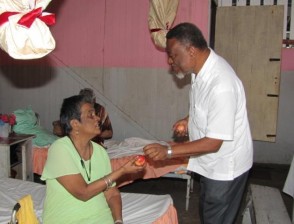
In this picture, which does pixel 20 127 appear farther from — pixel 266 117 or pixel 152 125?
pixel 266 117

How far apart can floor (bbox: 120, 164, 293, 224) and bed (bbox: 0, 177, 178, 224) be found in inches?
42.7

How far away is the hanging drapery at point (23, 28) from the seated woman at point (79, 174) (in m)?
0.79

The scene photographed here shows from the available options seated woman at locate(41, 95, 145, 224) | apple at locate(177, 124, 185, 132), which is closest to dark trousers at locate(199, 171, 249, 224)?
apple at locate(177, 124, 185, 132)

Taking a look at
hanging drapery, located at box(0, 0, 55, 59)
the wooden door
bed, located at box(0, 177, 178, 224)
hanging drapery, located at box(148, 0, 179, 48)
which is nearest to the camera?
hanging drapery, located at box(0, 0, 55, 59)

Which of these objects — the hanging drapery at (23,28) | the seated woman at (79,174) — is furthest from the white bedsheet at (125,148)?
the hanging drapery at (23,28)

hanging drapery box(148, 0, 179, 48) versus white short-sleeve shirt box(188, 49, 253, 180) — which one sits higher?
hanging drapery box(148, 0, 179, 48)

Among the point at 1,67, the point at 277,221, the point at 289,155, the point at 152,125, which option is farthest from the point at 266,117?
the point at 1,67

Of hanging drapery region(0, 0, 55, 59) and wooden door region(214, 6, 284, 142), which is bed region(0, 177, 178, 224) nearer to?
hanging drapery region(0, 0, 55, 59)

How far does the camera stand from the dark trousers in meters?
2.26

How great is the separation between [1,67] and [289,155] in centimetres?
523

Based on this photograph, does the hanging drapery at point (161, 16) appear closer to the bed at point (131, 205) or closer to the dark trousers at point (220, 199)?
the bed at point (131, 205)

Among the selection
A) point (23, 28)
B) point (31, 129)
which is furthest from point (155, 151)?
point (31, 129)

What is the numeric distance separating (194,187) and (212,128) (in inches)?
115

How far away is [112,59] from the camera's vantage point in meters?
5.66
